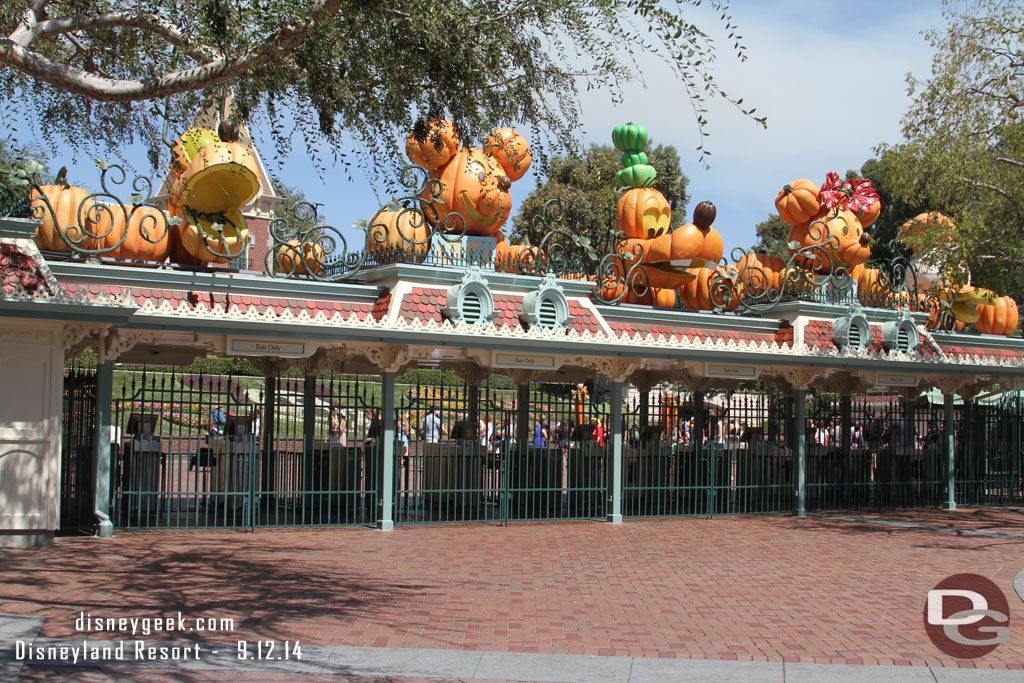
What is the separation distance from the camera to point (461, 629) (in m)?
8.44

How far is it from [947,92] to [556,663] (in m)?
13.6

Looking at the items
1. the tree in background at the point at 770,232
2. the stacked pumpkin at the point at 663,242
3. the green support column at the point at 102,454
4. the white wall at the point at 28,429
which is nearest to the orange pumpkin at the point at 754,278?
the stacked pumpkin at the point at 663,242

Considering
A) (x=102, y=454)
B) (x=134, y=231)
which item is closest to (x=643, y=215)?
(x=134, y=231)

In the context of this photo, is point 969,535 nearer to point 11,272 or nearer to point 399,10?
point 399,10

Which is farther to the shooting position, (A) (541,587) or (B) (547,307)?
(B) (547,307)

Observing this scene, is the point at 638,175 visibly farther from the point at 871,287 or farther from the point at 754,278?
the point at 871,287

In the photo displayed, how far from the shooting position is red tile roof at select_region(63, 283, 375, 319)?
12984mm

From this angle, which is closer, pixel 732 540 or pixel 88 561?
pixel 88 561

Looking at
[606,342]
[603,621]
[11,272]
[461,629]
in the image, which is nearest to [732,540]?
[606,342]

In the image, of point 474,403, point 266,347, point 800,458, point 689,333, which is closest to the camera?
point 266,347

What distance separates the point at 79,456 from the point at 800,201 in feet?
43.1

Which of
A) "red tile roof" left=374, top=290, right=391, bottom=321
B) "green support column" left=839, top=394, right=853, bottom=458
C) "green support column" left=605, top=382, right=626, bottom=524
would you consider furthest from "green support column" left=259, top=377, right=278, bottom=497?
"green support column" left=839, top=394, right=853, bottom=458

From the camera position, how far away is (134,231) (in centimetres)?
1395

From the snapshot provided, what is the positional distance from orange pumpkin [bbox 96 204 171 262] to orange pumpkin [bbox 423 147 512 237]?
172 inches
